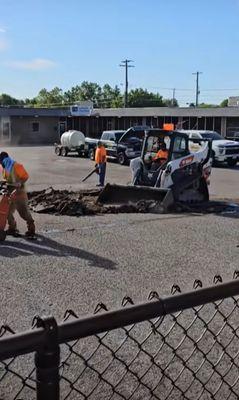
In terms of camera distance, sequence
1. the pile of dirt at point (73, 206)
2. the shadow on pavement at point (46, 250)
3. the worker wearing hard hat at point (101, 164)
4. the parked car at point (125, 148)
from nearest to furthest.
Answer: the shadow on pavement at point (46, 250) < the pile of dirt at point (73, 206) < the worker wearing hard hat at point (101, 164) < the parked car at point (125, 148)

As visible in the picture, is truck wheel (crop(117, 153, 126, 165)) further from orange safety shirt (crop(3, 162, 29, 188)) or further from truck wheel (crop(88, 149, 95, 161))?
orange safety shirt (crop(3, 162, 29, 188))

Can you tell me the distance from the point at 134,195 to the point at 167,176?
1128mm

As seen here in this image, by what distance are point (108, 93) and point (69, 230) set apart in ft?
461

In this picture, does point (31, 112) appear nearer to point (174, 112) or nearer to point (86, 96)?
point (174, 112)

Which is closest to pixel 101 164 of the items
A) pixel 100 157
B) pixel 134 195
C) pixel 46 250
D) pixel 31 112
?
pixel 100 157

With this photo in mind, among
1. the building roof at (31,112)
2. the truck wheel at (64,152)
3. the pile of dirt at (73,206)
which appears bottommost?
the truck wheel at (64,152)

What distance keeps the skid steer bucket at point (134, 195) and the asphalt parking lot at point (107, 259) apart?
A: 3.17 feet

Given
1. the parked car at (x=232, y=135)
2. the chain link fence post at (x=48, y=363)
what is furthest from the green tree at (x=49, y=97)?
the chain link fence post at (x=48, y=363)

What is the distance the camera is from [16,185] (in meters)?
11.1

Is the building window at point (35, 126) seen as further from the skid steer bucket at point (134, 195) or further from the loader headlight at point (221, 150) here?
the skid steer bucket at point (134, 195)

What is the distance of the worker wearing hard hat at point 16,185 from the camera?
436 inches

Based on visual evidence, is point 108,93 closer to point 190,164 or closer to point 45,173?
point 45,173

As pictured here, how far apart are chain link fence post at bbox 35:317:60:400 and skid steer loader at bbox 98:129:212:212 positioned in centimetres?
1318

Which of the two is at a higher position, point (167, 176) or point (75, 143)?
point (167, 176)
